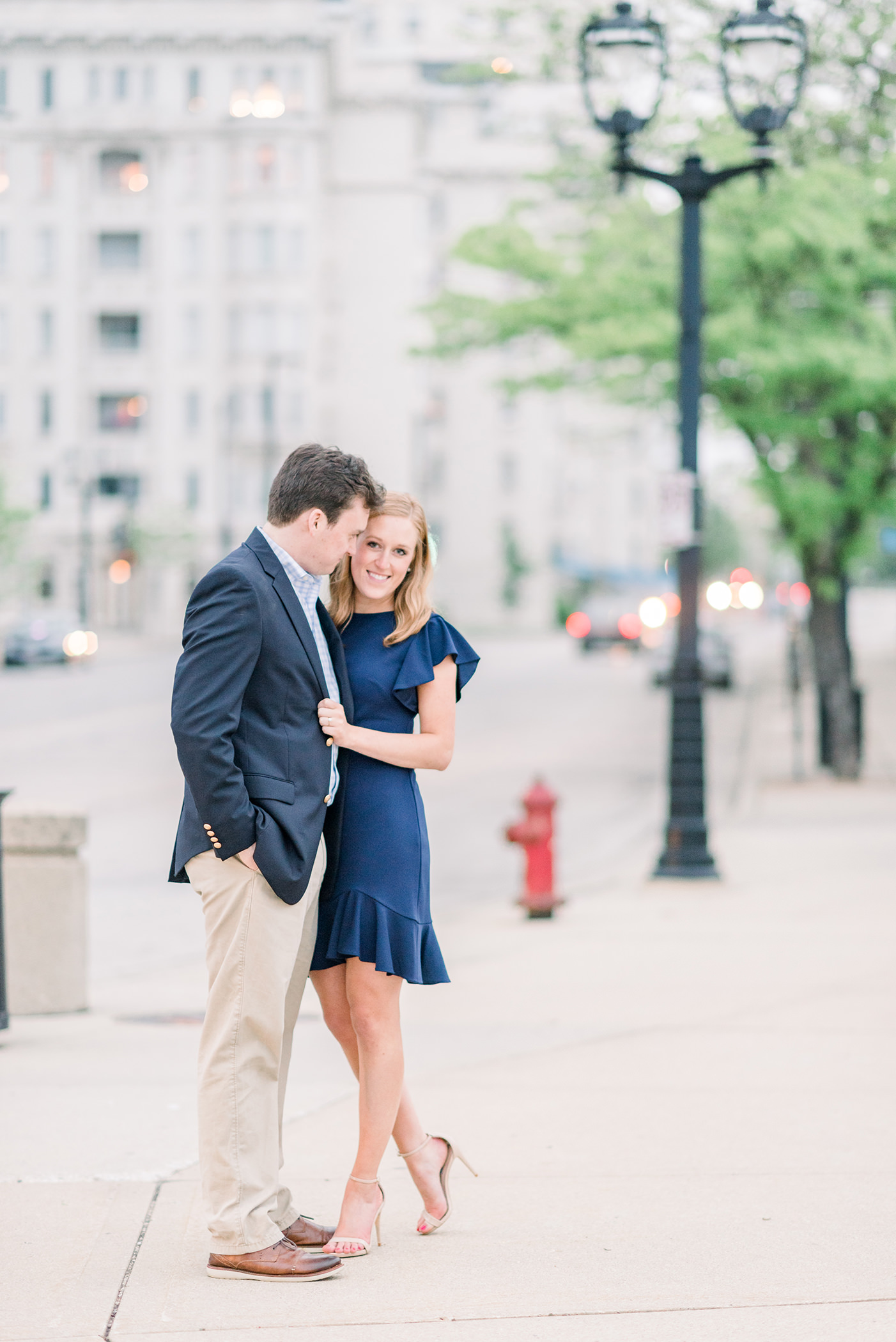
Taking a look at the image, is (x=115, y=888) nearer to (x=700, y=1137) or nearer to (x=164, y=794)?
(x=164, y=794)

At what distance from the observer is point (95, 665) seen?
46188 millimetres

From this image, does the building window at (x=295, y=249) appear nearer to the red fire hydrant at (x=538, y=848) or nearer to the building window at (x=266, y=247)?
the building window at (x=266, y=247)

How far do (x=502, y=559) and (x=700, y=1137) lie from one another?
92.4m

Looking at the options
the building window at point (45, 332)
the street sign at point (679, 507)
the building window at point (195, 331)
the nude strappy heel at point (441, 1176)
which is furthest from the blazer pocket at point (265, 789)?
the building window at point (45, 332)

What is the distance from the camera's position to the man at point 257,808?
12.5ft

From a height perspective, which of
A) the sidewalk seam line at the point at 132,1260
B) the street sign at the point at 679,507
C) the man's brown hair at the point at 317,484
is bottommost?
the sidewalk seam line at the point at 132,1260

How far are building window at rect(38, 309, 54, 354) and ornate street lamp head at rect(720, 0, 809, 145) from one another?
215ft

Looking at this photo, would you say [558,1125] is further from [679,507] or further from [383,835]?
[679,507]

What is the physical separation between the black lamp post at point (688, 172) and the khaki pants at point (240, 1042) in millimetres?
7652

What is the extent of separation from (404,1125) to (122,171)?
73494 mm

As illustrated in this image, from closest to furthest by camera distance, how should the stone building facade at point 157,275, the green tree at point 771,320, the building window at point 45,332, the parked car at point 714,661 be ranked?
the green tree at point 771,320
the parked car at point 714,661
the stone building facade at point 157,275
the building window at point 45,332

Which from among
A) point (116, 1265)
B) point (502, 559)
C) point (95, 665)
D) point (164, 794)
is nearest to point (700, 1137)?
point (116, 1265)

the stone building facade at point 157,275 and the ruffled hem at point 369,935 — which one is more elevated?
the stone building facade at point 157,275

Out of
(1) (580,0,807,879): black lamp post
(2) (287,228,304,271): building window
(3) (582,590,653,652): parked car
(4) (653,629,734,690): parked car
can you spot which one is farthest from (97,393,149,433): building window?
(1) (580,0,807,879): black lamp post
